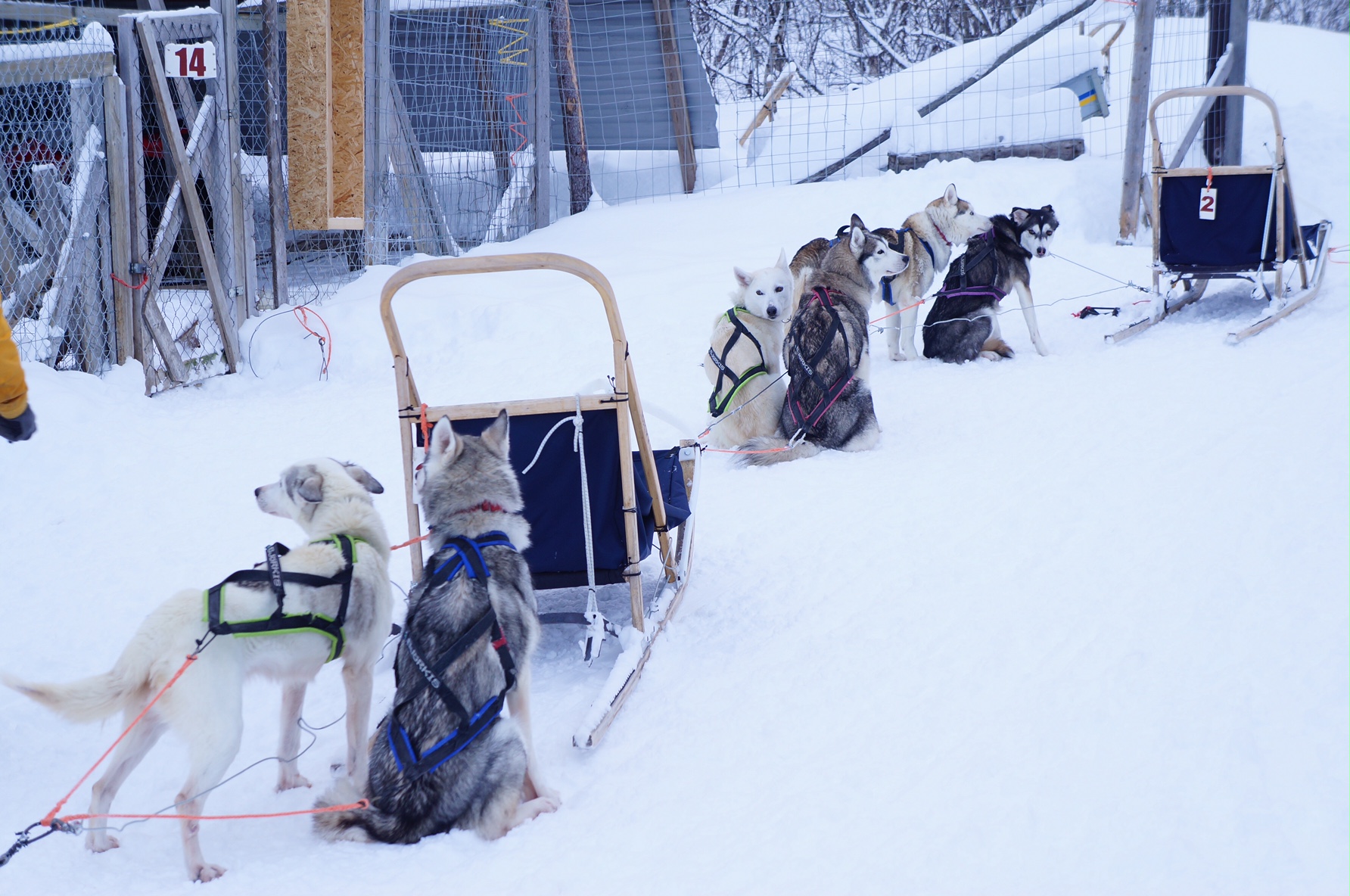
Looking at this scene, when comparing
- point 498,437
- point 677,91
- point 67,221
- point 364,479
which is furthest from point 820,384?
point 677,91

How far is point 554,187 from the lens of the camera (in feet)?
32.8

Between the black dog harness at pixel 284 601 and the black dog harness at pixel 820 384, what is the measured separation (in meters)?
2.85

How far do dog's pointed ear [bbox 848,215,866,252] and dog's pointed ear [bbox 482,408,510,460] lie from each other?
3.27 meters

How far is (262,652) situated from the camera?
2088 mm

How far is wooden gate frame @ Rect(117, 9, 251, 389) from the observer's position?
5680 mm

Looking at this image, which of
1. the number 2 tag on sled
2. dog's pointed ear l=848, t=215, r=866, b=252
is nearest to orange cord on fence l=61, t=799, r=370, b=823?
dog's pointed ear l=848, t=215, r=866, b=252

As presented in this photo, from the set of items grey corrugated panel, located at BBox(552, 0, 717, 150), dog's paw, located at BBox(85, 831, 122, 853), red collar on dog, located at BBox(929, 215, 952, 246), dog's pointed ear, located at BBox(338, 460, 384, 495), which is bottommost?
dog's paw, located at BBox(85, 831, 122, 853)

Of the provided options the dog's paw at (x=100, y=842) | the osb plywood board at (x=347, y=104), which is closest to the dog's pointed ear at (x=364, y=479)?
the dog's paw at (x=100, y=842)

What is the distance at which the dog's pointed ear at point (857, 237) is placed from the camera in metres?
5.24

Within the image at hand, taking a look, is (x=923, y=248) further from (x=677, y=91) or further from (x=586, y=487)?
(x=677, y=91)

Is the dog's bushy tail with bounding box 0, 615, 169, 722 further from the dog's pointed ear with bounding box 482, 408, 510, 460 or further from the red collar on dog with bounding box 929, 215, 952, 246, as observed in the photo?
the red collar on dog with bounding box 929, 215, 952, 246

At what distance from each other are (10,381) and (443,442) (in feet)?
3.40

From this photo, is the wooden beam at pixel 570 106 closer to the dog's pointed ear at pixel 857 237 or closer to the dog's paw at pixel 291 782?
the dog's pointed ear at pixel 857 237

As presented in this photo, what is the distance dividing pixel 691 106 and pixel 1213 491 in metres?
8.20
